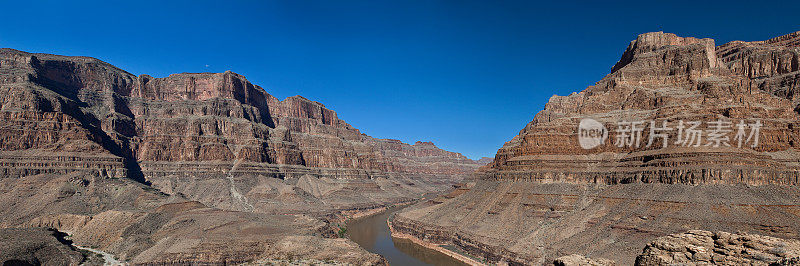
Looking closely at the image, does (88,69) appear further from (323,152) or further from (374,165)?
(374,165)

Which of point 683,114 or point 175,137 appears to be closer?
point 683,114

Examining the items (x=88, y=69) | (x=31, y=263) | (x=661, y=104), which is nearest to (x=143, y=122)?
(x=88, y=69)

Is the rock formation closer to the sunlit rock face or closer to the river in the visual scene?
the river

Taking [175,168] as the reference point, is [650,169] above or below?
above

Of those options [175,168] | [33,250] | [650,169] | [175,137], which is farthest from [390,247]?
[175,137]

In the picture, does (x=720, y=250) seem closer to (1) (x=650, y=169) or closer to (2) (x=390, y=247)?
(1) (x=650, y=169)

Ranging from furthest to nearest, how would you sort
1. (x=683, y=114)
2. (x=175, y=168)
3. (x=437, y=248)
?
(x=175, y=168), (x=437, y=248), (x=683, y=114)
